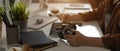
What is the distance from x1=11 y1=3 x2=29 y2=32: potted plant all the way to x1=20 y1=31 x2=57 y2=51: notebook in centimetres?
6

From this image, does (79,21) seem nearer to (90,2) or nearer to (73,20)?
(73,20)

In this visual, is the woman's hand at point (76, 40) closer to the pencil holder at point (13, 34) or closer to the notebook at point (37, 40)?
the notebook at point (37, 40)

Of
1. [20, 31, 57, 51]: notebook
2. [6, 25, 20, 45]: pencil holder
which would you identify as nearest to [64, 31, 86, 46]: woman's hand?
[20, 31, 57, 51]: notebook

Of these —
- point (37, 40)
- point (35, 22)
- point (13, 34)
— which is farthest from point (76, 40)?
point (35, 22)

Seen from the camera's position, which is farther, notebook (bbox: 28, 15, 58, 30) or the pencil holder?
notebook (bbox: 28, 15, 58, 30)

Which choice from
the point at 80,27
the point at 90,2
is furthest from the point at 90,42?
the point at 90,2

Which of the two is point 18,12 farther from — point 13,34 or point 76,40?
point 76,40

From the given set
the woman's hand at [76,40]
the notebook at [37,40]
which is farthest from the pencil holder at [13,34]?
the woman's hand at [76,40]

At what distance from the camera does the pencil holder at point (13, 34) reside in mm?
1262

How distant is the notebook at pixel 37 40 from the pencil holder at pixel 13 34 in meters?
0.03

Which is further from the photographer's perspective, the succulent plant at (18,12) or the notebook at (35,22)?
the notebook at (35,22)

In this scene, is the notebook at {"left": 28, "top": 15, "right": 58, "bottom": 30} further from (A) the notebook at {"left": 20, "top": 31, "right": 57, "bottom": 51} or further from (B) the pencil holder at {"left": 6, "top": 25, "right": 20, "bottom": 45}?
(B) the pencil holder at {"left": 6, "top": 25, "right": 20, "bottom": 45}

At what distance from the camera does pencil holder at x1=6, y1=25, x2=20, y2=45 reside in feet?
4.14

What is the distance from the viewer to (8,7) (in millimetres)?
1335
